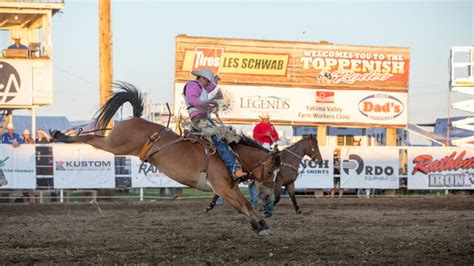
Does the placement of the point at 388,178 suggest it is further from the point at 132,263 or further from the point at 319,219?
the point at 132,263

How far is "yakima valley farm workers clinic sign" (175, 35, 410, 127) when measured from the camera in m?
25.8

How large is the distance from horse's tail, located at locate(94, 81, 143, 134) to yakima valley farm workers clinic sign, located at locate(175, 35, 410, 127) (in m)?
14.8

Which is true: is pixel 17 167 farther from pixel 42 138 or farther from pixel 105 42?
pixel 105 42

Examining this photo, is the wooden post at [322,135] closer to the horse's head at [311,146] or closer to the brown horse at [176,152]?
the horse's head at [311,146]

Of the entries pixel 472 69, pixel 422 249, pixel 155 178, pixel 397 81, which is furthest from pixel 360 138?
pixel 422 249

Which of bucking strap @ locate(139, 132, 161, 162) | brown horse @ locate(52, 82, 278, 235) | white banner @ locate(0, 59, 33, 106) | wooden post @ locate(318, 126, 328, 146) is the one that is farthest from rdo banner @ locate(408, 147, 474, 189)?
bucking strap @ locate(139, 132, 161, 162)

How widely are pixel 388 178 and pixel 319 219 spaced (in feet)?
30.6

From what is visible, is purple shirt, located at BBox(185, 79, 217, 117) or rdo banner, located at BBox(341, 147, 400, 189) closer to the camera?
purple shirt, located at BBox(185, 79, 217, 117)

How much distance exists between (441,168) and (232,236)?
44.5ft

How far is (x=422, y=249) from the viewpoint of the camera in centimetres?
873

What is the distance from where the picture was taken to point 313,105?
87.9ft

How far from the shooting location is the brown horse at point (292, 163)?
586 inches

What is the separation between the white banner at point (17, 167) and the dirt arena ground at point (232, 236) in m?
3.11

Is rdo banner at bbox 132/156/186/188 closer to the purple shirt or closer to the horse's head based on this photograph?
the horse's head
